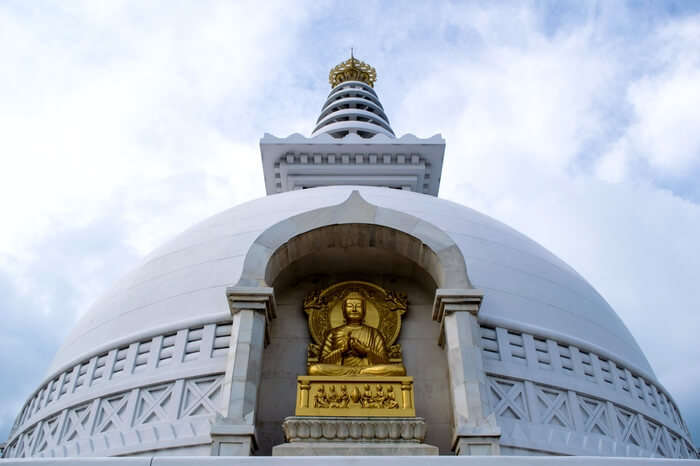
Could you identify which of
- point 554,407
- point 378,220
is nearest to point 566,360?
point 554,407

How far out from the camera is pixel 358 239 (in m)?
9.98

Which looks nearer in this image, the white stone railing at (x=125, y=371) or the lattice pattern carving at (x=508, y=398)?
the lattice pattern carving at (x=508, y=398)

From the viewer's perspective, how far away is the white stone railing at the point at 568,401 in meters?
9.01

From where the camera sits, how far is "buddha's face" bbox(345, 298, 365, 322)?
9.69 m

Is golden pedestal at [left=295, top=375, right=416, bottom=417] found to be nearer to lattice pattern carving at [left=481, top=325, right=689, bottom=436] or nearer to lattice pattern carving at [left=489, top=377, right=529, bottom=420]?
lattice pattern carving at [left=489, top=377, right=529, bottom=420]

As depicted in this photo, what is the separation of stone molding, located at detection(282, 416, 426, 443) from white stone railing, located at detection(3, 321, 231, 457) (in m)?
2.06

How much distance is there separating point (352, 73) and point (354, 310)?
25.3m

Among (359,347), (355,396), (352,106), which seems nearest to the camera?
(355,396)

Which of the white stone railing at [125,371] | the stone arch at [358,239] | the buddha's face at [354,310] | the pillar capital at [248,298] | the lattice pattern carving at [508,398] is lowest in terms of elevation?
the lattice pattern carving at [508,398]

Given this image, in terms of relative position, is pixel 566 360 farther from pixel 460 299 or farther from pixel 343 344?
pixel 343 344

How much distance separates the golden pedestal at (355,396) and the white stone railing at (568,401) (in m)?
1.73

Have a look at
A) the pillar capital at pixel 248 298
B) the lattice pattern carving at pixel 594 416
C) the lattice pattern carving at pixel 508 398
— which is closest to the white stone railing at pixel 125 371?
the pillar capital at pixel 248 298

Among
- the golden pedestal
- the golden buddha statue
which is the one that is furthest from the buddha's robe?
the golden pedestal

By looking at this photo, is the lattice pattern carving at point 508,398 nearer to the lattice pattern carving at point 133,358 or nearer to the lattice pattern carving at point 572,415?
the lattice pattern carving at point 572,415
